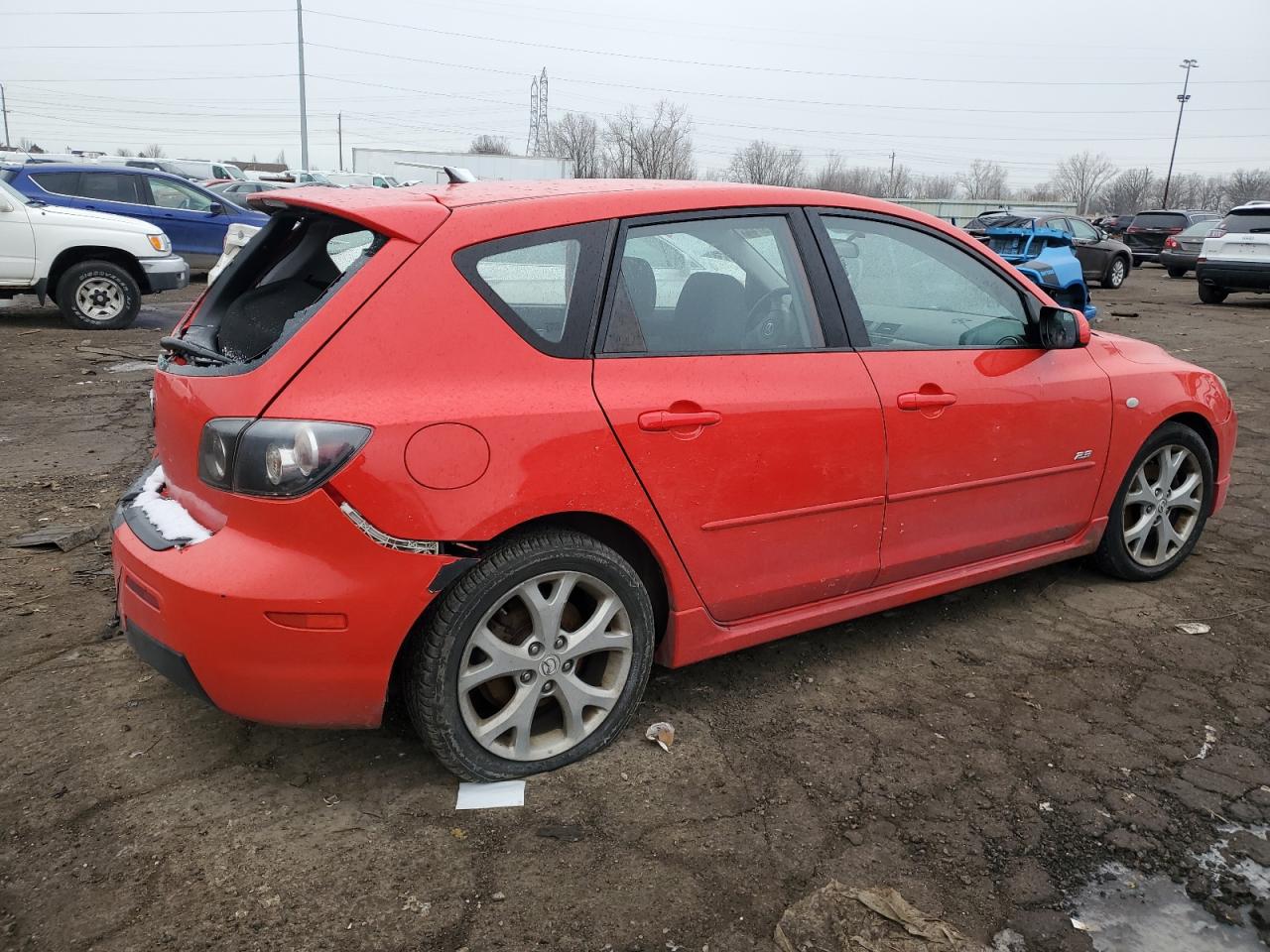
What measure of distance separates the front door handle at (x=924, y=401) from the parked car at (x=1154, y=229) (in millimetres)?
25656

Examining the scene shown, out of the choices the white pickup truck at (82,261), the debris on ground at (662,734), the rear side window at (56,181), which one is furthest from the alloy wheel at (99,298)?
the debris on ground at (662,734)

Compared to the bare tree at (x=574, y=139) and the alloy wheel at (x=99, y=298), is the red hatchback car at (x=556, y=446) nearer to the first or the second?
the alloy wheel at (x=99, y=298)

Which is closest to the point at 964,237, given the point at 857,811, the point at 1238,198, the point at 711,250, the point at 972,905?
the point at 711,250

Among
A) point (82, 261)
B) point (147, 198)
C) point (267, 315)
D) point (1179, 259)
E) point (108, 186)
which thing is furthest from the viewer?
point (1179, 259)

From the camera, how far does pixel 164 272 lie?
11375 mm

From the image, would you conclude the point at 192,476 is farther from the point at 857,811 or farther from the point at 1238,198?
the point at 1238,198

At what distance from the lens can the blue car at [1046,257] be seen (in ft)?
43.9

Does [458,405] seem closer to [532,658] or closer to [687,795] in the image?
[532,658]

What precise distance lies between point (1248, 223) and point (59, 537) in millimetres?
17276

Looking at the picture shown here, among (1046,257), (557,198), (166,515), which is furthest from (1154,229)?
(166,515)

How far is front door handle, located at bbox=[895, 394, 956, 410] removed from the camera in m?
3.22

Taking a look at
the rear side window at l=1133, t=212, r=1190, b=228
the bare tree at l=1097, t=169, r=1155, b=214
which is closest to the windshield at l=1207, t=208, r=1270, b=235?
the rear side window at l=1133, t=212, r=1190, b=228

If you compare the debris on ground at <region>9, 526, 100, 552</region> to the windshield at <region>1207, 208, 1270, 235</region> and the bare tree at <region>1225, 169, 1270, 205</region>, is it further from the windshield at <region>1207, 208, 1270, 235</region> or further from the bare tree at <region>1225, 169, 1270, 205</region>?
the bare tree at <region>1225, 169, 1270, 205</region>

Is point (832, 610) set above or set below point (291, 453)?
below
